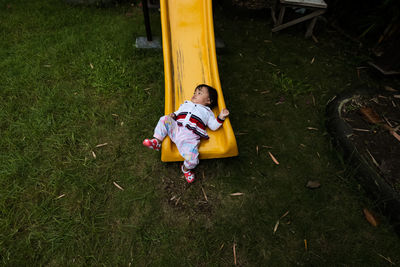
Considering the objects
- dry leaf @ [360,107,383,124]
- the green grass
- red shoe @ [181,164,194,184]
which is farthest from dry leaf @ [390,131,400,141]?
red shoe @ [181,164,194,184]

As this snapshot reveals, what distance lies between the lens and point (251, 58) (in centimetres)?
399

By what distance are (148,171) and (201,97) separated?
107 centimetres

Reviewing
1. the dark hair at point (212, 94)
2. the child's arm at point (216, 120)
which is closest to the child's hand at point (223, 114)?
the child's arm at point (216, 120)

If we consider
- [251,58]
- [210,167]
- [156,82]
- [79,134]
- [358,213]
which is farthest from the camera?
[251,58]

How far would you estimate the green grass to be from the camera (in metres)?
2.10

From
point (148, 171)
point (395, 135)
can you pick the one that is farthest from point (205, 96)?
point (395, 135)

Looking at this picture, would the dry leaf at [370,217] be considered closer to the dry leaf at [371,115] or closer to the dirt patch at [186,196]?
the dry leaf at [371,115]

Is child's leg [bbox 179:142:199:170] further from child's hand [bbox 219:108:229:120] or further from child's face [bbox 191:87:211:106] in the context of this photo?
child's face [bbox 191:87:211:106]

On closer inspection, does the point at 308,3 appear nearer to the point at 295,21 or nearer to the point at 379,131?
the point at 295,21

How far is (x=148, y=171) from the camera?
2.54 meters

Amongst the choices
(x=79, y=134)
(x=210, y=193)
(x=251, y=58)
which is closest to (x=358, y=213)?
(x=210, y=193)

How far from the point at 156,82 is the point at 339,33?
417 cm

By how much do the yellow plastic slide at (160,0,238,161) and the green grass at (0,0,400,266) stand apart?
454 millimetres

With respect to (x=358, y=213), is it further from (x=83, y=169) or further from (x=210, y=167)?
(x=83, y=169)
